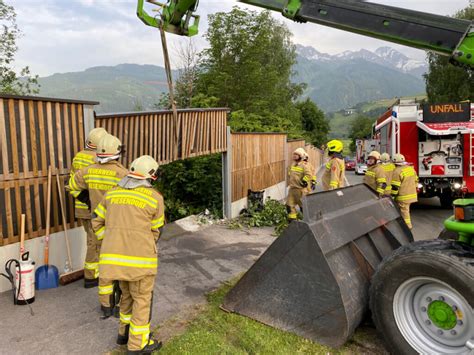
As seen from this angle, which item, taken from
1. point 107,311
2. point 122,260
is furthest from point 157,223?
point 107,311

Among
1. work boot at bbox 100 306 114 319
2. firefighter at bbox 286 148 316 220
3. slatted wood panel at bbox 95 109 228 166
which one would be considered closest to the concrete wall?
slatted wood panel at bbox 95 109 228 166

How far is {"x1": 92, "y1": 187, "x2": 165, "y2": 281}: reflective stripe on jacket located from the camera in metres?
3.30

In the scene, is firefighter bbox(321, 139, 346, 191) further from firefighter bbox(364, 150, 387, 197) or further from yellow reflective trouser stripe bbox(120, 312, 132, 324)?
yellow reflective trouser stripe bbox(120, 312, 132, 324)

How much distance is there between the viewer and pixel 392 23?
3508mm

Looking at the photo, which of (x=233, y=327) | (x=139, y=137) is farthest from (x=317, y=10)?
(x=139, y=137)

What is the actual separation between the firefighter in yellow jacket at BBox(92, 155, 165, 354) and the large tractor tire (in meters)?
2.11

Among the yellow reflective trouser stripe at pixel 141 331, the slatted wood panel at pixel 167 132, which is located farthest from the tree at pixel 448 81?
the yellow reflective trouser stripe at pixel 141 331

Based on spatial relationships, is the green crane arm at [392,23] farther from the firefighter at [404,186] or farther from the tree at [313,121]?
the tree at [313,121]

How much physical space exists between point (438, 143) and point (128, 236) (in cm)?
997

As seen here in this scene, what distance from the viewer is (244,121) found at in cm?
1703

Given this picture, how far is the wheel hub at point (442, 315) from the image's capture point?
10.3 feet

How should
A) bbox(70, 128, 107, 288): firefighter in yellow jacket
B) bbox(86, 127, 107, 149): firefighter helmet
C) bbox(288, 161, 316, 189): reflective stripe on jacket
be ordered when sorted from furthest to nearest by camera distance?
bbox(288, 161, 316, 189): reflective stripe on jacket
bbox(86, 127, 107, 149): firefighter helmet
bbox(70, 128, 107, 288): firefighter in yellow jacket

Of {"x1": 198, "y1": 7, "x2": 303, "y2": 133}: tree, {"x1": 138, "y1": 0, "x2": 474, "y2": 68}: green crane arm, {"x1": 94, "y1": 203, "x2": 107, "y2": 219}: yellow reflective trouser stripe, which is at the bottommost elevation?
{"x1": 94, "y1": 203, "x2": 107, "y2": 219}: yellow reflective trouser stripe

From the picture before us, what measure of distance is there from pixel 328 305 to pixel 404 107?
30.6ft
